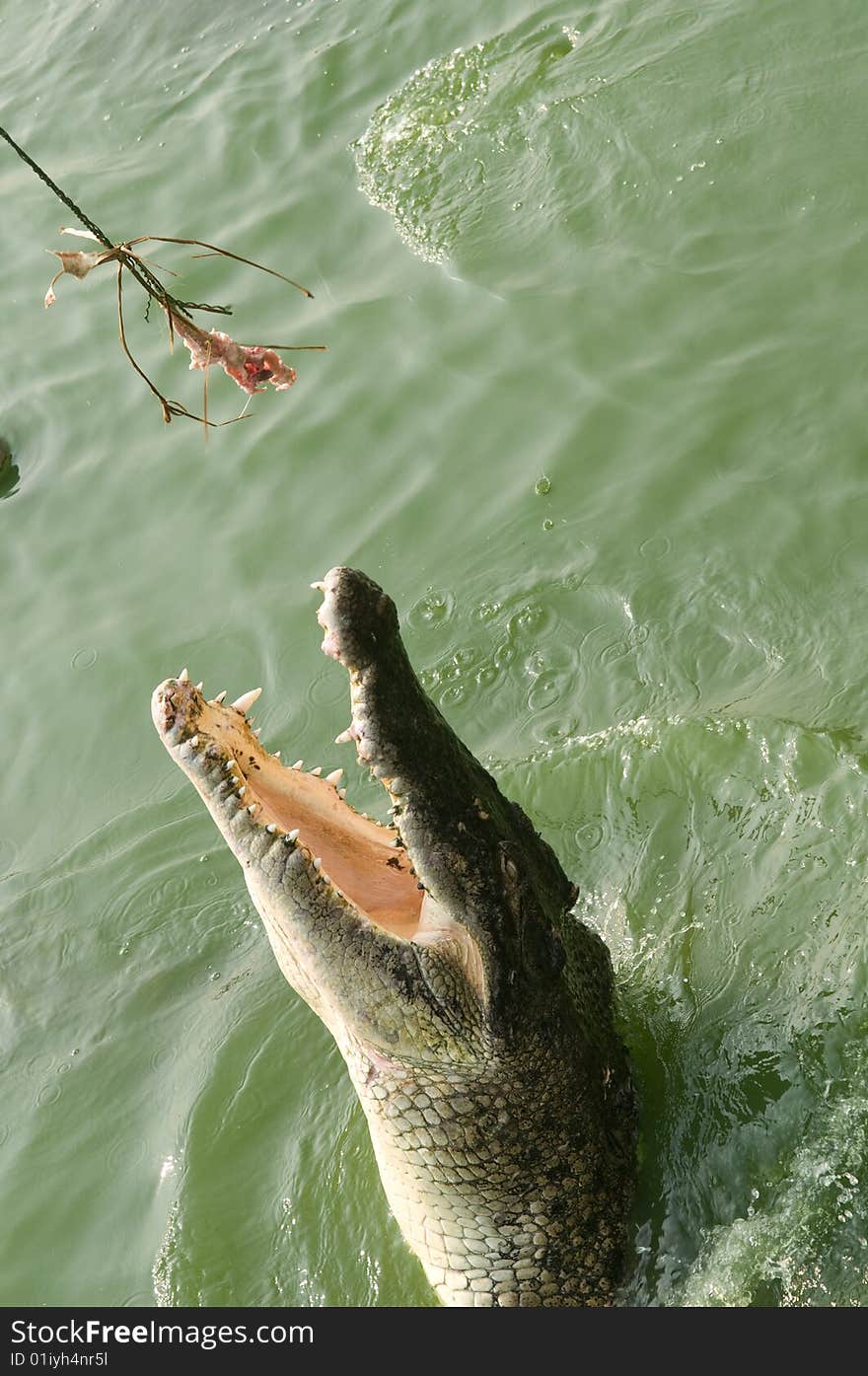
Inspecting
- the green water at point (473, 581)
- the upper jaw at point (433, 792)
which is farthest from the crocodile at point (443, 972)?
the green water at point (473, 581)

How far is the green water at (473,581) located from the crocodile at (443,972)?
41 centimetres

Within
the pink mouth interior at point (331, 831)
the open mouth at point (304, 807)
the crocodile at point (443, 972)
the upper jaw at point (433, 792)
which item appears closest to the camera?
the upper jaw at point (433, 792)

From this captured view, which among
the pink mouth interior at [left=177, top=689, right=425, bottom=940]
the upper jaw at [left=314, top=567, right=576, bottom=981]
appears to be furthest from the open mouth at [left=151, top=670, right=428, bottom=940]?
the upper jaw at [left=314, top=567, right=576, bottom=981]

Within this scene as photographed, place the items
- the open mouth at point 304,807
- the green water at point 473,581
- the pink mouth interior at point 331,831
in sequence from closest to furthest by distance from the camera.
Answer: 1. the open mouth at point 304,807
2. the pink mouth interior at point 331,831
3. the green water at point 473,581

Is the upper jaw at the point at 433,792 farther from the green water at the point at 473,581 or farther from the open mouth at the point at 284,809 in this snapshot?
the green water at the point at 473,581

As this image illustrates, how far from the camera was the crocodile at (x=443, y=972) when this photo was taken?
372cm

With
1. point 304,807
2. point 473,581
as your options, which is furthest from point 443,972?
point 473,581

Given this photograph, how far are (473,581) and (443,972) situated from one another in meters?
3.28

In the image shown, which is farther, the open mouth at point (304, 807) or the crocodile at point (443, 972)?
the open mouth at point (304, 807)

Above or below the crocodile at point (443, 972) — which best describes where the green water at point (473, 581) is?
below

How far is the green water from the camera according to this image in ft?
16.5

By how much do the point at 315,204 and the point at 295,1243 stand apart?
6.65 metres

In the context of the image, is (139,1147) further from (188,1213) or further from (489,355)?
(489,355)

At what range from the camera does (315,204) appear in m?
→ 9.30
